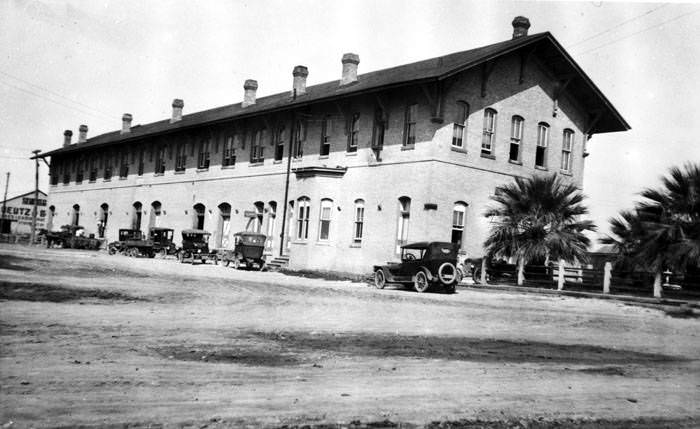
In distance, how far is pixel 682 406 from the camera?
20.1 feet

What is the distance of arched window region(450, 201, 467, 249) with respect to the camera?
23219mm

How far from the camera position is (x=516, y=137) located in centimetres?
2527

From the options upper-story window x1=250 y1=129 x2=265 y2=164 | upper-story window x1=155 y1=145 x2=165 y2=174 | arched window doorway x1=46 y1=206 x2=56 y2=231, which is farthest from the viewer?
arched window doorway x1=46 y1=206 x2=56 y2=231

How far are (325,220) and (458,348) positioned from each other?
18011 millimetres

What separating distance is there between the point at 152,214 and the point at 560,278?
29.9 m

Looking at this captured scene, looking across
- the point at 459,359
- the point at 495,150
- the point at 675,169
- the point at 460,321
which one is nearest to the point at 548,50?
the point at 495,150

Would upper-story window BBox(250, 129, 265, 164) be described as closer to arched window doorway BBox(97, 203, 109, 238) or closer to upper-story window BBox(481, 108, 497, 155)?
upper-story window BBox(481, 108, 497, 155)

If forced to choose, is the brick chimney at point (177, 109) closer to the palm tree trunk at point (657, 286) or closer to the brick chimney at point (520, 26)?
the brick chimney at point (520, 26)

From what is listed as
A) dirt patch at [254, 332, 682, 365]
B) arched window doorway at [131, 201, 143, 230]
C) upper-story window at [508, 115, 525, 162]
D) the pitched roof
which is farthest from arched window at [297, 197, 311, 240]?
arched window doorway at [131, 201, 143, 230]

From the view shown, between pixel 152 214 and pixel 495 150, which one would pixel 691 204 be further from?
pixel 152 214

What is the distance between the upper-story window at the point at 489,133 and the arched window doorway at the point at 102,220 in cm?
3317

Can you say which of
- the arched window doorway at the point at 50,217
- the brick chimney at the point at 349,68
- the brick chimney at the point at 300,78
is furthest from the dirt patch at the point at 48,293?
the arched window doorway at the point at 50,217

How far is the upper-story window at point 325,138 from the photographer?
91.0ft

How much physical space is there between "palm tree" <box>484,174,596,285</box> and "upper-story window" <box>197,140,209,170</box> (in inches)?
825
